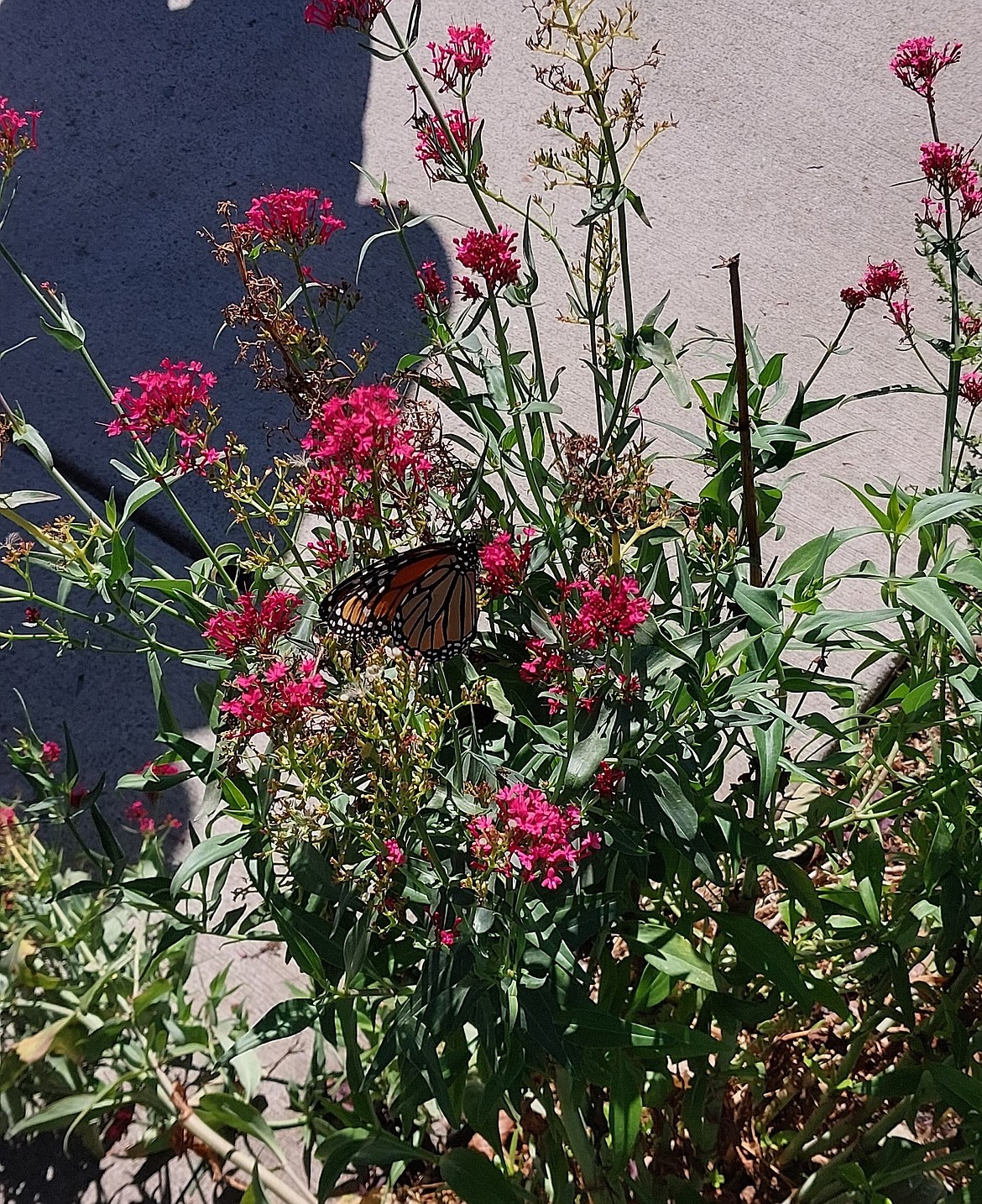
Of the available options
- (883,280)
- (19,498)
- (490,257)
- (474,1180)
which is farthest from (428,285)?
(474,1180)

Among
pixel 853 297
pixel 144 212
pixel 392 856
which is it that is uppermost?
pixel 144 212

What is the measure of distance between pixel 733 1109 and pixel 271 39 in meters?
4.76

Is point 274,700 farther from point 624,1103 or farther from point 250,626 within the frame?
point 624,1103

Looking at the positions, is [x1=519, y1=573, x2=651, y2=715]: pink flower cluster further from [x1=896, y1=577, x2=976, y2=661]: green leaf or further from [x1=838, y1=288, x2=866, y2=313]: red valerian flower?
[x1=838, y1=288, x2=866, y2=313]: red valerian flower

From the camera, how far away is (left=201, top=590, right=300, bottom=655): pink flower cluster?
4.32 feet

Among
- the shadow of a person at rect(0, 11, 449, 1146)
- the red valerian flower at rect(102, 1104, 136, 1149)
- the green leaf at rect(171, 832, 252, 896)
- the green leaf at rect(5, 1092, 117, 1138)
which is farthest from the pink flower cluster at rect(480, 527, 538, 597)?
the shadow of a person at rect(0, 11, 449, 1146)

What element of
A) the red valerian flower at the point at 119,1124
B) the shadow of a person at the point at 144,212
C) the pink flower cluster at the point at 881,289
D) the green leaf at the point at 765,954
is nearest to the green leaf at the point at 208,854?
the green leaf at the point at 765,954

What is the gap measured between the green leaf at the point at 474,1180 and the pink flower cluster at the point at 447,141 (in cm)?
145

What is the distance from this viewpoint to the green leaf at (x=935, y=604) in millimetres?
1345

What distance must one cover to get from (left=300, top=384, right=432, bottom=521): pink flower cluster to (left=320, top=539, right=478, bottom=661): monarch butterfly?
0.09 meters

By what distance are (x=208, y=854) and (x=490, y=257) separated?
0.86 metres

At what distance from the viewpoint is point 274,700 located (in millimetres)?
1243

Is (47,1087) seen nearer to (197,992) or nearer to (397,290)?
(197,992)

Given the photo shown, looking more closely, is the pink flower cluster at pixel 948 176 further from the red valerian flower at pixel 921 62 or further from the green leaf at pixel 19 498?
the green leaf at pixel 19 498
